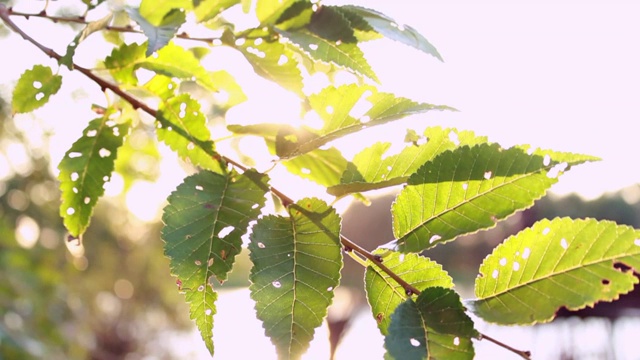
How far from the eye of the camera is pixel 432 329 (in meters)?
0.46

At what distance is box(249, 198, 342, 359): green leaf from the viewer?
0.49 meters

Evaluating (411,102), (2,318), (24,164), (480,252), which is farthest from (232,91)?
(480,252)

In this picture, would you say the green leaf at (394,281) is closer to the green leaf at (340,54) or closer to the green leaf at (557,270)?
the green leaf at (557,270)

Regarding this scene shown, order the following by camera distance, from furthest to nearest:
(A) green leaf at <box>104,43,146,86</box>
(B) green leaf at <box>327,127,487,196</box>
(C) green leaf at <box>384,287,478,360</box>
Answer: (A) green leaf at <box>104,43,146,86</box> < (B) green leaf at <box>327,127,487,196</box> < (C) green leaf at <box>384,287,478,360</box>

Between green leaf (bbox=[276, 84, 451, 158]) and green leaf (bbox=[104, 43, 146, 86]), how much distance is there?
198 mm

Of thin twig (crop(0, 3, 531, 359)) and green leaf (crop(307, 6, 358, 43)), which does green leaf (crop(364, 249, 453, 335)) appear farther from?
green leaf (crop(307, 6, 358, 43))

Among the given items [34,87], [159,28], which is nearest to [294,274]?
[159,28]

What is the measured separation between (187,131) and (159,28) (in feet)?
0.36

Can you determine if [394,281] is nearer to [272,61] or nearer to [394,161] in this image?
[394,161]

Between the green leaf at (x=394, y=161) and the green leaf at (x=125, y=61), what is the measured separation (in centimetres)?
27

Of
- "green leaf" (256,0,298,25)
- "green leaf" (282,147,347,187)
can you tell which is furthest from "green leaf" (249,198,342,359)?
"green leaf" (256,0,298,25)

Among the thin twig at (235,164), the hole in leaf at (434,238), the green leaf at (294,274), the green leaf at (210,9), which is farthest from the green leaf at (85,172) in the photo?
the hole in leaf at (434,238)

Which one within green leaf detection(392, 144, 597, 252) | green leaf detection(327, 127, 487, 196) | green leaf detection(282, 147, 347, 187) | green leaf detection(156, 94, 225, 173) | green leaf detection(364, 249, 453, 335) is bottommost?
green leaf detection(364, 249, 453, 335)

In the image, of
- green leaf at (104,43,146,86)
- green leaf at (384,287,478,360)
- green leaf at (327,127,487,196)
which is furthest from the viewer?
green leaf at (104,43,146,86)
